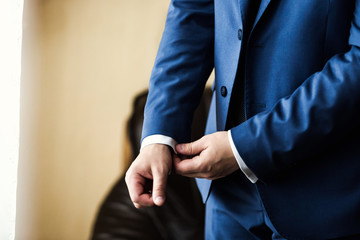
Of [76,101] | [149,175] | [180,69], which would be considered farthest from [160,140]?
[76,101]

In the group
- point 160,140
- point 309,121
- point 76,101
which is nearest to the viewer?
point 309,121

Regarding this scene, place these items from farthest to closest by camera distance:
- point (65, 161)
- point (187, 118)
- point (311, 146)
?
point (65, 161), point (187, 118), point (311, 146)

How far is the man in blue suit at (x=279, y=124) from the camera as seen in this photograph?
54 centimetres

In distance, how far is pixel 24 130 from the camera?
1623 millimetres

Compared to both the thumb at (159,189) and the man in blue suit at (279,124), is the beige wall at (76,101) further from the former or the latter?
the thumb at (159,189)

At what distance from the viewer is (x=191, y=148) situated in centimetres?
62

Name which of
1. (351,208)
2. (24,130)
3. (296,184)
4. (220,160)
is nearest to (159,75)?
(220,160)

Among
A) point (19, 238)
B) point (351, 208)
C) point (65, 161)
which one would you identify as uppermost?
point (351, 208)

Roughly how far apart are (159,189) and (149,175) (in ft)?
0.19

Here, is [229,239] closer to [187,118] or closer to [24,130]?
[187,118]

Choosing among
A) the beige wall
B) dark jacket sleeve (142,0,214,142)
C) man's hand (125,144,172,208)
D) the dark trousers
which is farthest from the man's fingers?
the beige wall

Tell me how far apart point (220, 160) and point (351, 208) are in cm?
27

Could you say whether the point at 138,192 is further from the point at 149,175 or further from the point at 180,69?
the point at 180,69

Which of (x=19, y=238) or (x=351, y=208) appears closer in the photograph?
(x=351, y=208)
